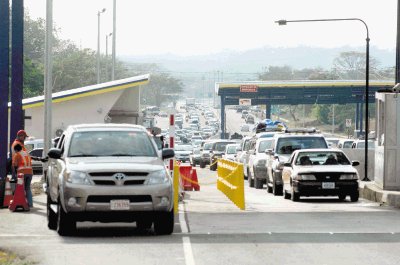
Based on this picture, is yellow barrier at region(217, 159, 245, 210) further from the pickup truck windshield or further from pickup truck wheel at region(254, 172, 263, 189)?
the pickup truck windshield

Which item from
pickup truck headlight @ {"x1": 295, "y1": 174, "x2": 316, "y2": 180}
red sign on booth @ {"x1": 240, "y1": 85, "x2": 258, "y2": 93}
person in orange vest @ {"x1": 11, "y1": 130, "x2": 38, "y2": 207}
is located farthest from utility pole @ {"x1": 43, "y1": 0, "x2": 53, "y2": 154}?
red sign on booth @ {"x1": 240, "y1": 85, "x2": 258, "y2": 93}

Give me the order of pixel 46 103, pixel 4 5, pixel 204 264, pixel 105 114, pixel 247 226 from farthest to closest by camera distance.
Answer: pixel 105 114 < pixel 46 103 < pixel 4 5 < pixel 247 226 < pixel 204 264

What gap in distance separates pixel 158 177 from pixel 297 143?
19.1m

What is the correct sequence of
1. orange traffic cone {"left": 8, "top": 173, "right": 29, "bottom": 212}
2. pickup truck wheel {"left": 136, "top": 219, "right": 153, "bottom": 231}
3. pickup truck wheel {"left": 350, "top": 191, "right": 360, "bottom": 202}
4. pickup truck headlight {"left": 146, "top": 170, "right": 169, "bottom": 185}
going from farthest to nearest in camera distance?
1. pickup truck wheel {"left": 350, "top": 191, "right": 360, "bottom": 202}
2. orange traffic cone {"left": 8, "top": 173, "right": 29, "bottom": 212}
3. pickup truck wheel {"left": 136, "top": 219, "right": 153, "bottom": 231}
4. pickup truck headlight {"left": 146, "top": 170, "right": 169, "bottom": 185}

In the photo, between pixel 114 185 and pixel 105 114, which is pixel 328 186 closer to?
pixel 114 185

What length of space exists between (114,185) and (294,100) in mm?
97813

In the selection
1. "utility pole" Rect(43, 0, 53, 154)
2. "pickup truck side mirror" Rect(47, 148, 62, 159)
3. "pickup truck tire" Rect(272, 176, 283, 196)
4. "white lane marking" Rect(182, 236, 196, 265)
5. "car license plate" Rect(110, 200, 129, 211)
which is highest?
"utility pole" Rect(43, 0, 53, 154)

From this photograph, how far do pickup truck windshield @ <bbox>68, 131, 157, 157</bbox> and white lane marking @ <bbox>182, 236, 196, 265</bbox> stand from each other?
2.10 meters

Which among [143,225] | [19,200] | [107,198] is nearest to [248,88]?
[19,200]

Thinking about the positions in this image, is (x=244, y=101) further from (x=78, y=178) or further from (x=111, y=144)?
(x=78, y=178)

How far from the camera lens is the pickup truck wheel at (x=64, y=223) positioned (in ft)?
62.5

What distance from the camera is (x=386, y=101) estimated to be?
98.8 feet

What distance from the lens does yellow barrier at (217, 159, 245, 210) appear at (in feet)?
88.4

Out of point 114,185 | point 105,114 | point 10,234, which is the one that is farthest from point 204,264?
point 105,114
